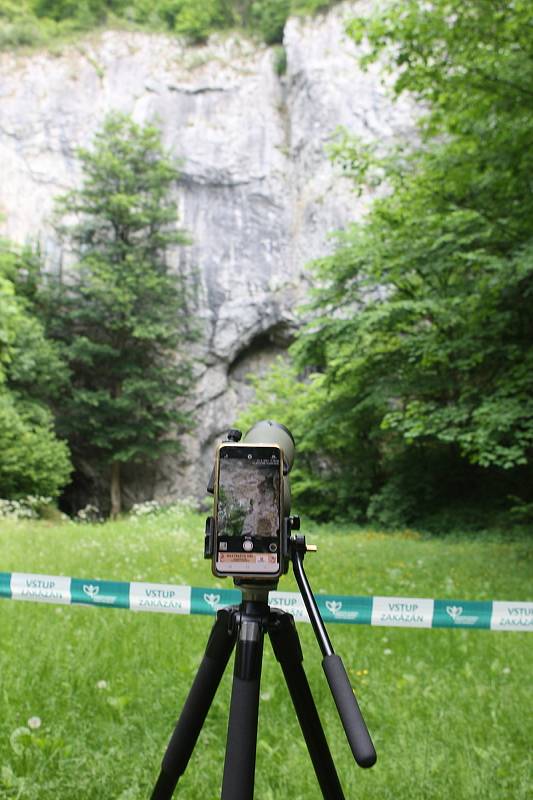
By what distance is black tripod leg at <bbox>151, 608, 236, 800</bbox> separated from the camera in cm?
142

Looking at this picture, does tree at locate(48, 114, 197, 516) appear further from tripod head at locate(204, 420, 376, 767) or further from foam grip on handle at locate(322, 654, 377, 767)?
foam grip on handle at locate(322, 654, 377, 767)

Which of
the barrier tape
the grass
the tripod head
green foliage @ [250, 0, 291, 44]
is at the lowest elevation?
the grass

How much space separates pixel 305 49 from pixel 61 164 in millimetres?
11892

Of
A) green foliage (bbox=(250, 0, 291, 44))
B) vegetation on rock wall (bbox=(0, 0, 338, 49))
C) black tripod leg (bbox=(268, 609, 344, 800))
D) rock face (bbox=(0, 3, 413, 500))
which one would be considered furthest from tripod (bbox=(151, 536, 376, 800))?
green foliage (bbox=(250, 0, 291, 44))

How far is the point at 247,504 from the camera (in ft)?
4.16

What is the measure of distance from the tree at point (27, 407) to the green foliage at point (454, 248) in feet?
27.8

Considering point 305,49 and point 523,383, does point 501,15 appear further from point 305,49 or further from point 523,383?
point 305,49

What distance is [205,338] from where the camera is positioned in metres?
26.4

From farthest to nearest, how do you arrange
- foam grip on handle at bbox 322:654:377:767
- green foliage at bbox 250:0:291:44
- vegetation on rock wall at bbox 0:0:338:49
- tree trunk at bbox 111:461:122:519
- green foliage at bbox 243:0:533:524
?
green foliage at bbox 250:0:291:44 < vegetation on rock wall at bbox 0:0:338:49 < tree trunk at bbox 111:461:122:519 < green foliage at bbox 243:0:533:524 < foam grip on handle at bbox 322:654:377:767

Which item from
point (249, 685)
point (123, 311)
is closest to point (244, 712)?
point (249, 685)

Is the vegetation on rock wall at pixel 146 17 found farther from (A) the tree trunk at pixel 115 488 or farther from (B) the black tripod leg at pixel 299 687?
(B) the black tripod leg at pixel 299 687

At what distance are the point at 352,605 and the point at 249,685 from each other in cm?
248

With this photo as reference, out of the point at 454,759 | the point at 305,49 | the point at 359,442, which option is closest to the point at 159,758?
the point at 454,759

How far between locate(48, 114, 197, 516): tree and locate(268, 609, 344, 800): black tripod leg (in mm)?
22009
